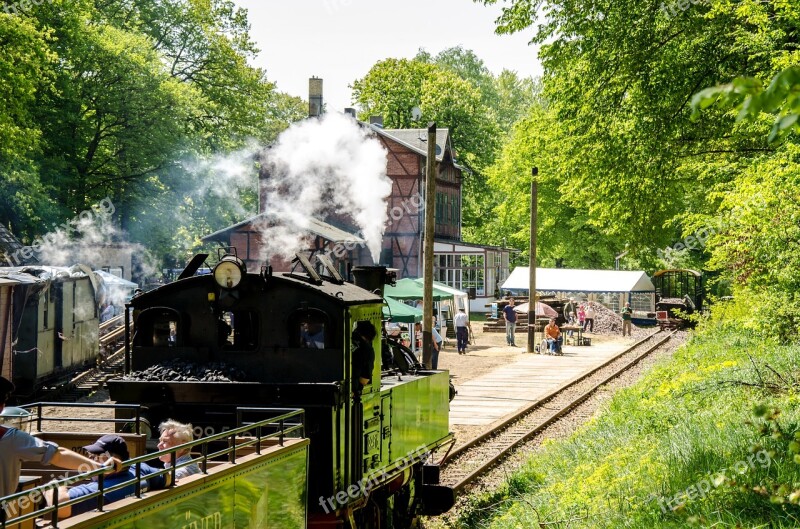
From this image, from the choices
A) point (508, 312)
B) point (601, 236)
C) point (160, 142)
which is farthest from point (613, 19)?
point (601, 236)

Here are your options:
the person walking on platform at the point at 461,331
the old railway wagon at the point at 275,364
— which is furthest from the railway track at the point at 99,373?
the old railway wagon at the point at 275,364

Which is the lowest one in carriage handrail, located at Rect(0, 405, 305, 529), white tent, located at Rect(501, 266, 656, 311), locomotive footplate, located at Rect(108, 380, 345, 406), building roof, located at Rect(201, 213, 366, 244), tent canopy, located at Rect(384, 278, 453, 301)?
carriage handrail, located at Rect(0, 405, 305, 529)

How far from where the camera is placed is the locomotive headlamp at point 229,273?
9055 millimetres

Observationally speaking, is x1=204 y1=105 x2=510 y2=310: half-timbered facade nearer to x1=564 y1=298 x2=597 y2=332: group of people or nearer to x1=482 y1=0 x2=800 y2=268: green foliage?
x1=564 y1=298 x2=597 y2=332: group of people

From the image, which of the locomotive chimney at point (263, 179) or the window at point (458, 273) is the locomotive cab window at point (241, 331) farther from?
the window at point (458, 273)

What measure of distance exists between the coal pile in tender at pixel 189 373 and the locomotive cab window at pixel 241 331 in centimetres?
23

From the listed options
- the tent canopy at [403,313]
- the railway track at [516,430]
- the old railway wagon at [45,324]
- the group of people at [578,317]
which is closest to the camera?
the railway track at [516,430]

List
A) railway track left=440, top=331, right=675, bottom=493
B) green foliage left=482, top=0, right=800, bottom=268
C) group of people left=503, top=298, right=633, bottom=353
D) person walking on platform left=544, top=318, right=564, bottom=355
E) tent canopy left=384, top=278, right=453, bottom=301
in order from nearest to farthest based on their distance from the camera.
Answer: railway track left=440, top=331, right=675, bottom=493 → green foliage left=482, top=0, right=800, bottom=268 → tent canopy left=384, top=278, right=453, bottom=301 → person walking on platform left=544, top=318, right=564, bottom=355 → group of people left=503, top=298, right=633, bottom=353

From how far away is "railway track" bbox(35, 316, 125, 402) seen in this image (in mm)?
22195

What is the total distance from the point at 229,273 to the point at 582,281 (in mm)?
47202

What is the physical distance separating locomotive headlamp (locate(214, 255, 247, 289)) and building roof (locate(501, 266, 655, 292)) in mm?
44700

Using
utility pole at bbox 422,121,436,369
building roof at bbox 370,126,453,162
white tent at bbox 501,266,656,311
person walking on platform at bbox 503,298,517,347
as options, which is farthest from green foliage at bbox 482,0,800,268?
building roof at bbox 370,126,453,162

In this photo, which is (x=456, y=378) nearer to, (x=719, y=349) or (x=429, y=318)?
(x=429, y=318)

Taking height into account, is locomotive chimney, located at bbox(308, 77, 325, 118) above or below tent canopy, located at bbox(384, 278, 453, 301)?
above
